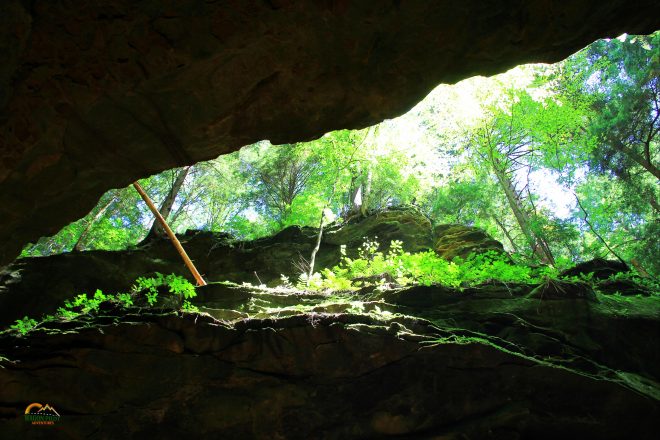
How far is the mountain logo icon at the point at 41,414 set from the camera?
15.3 feet

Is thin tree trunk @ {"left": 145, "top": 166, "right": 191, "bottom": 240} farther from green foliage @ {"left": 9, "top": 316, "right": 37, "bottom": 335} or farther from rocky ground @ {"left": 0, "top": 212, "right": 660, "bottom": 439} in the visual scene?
rocky ground @ {"left": 0, "top": 212, "right": 660, "bottom": 439}

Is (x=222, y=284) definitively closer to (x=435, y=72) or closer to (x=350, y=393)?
(x=350, y=393)

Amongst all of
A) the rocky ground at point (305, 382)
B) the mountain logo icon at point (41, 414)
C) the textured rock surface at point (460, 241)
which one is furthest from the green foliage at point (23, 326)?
the textured rock surface at point (460, 241)

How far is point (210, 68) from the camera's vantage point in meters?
4.43

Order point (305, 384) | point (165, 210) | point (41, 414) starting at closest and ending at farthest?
point (41, 414)
point (305, 384)
point (165, 210)

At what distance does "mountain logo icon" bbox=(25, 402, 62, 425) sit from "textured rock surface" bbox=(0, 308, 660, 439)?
74 millimetres

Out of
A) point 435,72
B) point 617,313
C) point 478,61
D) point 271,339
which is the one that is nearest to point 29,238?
point 271,339

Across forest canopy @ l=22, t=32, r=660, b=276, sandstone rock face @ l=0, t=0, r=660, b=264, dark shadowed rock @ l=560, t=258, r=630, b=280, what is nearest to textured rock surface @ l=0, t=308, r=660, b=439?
sandstone rock face @ l=0, t=0, r=660, b=264

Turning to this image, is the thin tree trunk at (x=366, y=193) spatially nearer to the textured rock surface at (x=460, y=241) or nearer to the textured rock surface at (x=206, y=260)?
the textured rock surface at (x=206, y=260)

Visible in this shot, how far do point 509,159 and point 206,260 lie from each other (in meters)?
12.5

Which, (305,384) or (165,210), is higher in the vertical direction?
(165,210)

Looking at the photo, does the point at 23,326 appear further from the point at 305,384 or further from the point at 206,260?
the point at 206,260

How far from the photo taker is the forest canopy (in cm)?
1256

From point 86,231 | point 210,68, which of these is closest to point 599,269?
point 210,68
